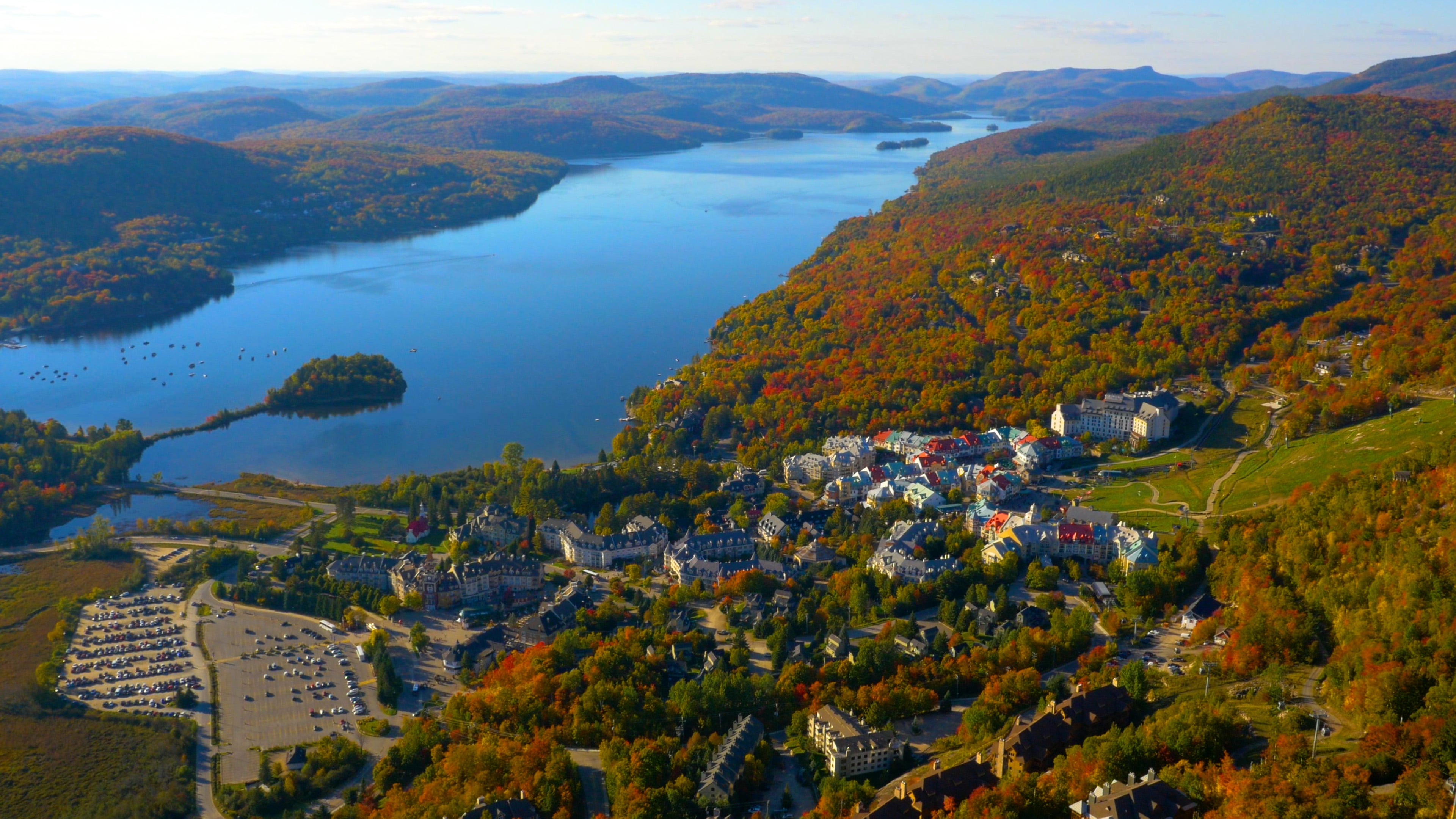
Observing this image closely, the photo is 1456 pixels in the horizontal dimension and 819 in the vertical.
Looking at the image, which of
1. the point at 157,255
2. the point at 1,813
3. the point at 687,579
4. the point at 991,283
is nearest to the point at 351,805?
the point at 1,813

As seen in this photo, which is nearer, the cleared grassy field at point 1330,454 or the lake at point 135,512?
the cleared grassy field at point 1330,454

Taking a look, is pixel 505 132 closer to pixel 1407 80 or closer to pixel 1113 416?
pixel 1407 80

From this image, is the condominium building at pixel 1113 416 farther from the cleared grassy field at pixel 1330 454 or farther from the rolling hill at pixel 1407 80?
the rolling hill at pixel 1407 80

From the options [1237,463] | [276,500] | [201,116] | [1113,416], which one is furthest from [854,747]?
[201,116]

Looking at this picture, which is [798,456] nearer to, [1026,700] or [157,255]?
[1026,700]

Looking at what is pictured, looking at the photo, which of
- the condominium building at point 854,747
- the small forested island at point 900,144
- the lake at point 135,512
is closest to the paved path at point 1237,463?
the condominium building at point 854,747

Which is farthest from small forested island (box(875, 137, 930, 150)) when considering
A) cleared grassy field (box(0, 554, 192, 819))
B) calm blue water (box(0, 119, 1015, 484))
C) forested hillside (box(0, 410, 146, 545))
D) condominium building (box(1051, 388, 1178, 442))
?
cleared grassy field (box(0, 554, 192, 819))
